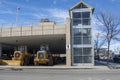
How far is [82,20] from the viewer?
1671 inches

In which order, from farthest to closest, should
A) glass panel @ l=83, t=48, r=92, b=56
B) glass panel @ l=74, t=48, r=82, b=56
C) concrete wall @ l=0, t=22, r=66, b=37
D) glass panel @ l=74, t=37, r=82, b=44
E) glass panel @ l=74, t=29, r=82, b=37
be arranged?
concrete wall @ l=0, t=22, r=66, b=37 → glass panel @ l=74, t=29, r=82, b=37 → glass panel @ l=74, t=37, r=82, b=44 → glass panel @ l=74, t=48, r=82, b=56 → glass panel @ l=83, t=48, r=92, b=56

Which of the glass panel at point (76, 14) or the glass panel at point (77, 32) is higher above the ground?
the glass panel at point (76, 14)

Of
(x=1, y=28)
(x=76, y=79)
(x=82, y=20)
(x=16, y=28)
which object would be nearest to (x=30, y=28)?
(x=16, y=28)

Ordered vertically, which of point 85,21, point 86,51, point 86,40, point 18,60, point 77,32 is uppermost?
point 85,21

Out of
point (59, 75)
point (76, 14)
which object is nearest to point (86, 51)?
point (76, 14)

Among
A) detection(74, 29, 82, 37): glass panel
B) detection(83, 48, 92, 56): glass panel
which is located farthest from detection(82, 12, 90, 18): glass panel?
detection(83, 48, 92, 56): glass panel

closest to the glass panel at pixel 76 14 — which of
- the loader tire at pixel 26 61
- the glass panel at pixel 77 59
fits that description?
the glass panel at pixel 77 59

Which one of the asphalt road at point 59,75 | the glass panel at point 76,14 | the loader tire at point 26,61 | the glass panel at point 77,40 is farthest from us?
the loader tire at point 26,61

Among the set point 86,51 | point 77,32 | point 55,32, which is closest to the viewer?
point 86,51

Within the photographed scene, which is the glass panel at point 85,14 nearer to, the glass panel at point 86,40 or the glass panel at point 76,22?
the glass panel at point 76,22

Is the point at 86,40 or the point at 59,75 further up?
the point at 86,40

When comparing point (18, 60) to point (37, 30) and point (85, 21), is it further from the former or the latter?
point (85, 21)

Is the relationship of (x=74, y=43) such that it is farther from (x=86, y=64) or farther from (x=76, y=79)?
(x=76, y=79)

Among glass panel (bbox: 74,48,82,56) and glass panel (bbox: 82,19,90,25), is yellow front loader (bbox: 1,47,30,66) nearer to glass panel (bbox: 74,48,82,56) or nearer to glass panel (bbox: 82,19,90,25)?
glass panel (bbox: 74,48,82,56)
